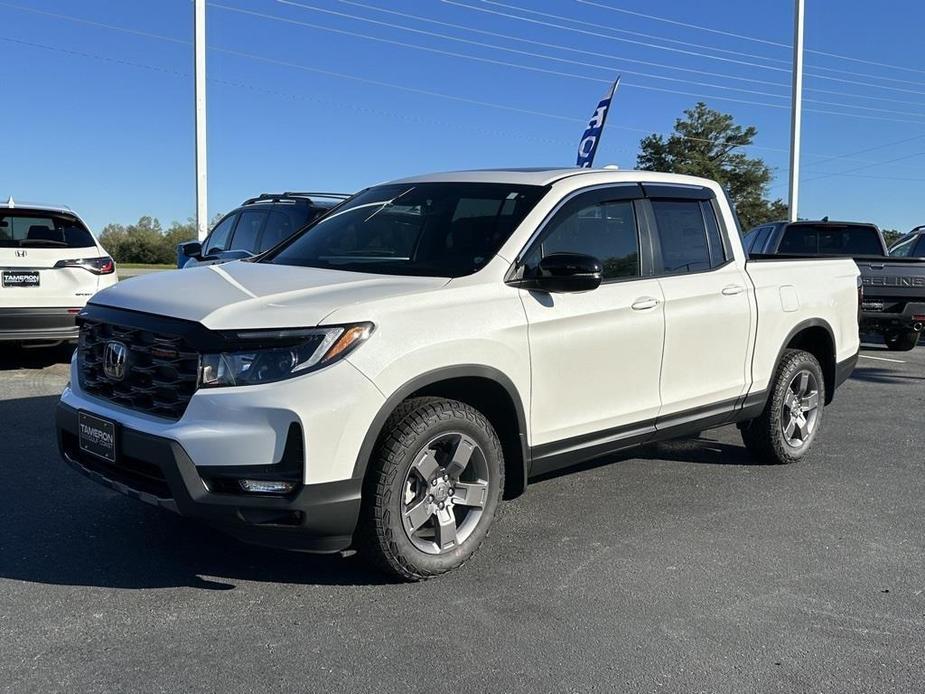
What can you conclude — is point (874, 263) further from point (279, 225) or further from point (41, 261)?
point (41, 261)

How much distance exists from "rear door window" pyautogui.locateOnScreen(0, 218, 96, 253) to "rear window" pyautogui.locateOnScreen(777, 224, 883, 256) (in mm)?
9077

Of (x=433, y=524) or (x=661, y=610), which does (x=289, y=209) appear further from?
(x=661, y=610)

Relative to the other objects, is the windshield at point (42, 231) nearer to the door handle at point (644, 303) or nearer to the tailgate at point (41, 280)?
the tailgate at point (41, 280)

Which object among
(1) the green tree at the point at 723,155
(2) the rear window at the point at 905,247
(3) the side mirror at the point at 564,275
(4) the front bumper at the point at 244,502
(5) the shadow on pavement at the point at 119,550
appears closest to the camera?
(4) the front bumper at the point at 244,502

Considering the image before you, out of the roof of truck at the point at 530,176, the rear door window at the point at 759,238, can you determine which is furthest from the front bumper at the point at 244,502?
the rear door window at the point at 759,238

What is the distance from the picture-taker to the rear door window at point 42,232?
8.66 metres

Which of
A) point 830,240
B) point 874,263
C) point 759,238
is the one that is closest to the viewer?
point 874,263

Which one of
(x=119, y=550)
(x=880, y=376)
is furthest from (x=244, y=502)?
(x=880, y=376)

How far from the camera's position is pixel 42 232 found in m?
8.86

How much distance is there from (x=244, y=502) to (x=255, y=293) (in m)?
0.92

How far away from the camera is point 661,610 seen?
3.71 m

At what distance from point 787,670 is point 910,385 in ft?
24.6

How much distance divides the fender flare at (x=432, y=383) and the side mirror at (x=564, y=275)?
496 millimetres

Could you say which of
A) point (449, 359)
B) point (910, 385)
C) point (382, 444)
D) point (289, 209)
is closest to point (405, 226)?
point (449, 359)
